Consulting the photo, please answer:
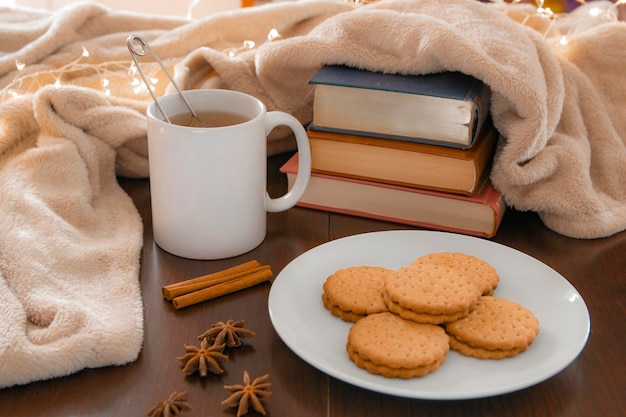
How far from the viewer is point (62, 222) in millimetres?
851

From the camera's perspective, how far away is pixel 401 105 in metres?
0.93

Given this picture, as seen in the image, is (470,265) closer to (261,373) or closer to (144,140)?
(261,373)

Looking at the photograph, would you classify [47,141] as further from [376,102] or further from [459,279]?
[459,279]

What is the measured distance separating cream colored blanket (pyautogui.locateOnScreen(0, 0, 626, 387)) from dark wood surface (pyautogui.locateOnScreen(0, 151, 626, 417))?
0.02 m

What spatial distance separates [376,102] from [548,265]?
0.29 m

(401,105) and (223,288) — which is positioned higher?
(401,105)

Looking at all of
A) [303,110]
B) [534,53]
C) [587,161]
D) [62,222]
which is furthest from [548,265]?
[62,222]

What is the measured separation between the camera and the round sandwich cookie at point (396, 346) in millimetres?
630

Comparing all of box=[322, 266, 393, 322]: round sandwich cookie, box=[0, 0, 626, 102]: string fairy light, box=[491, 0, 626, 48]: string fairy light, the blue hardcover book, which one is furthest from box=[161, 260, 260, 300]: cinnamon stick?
box=[491, 0, 626, 48]: string fairy light

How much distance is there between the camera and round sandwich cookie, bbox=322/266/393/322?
709 mm

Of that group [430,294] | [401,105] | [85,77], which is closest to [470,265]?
[430,294]

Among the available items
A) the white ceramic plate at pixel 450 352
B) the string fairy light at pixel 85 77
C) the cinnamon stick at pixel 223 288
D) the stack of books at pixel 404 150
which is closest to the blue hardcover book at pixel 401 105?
the stack of books at pixel 404 150

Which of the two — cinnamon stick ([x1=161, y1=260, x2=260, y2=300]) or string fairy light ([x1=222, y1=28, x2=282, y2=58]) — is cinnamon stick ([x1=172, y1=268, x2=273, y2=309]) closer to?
cinnamon stick ([x1=161, y1=260, x2=260, y2=300])

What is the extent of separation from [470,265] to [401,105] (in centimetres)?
24
